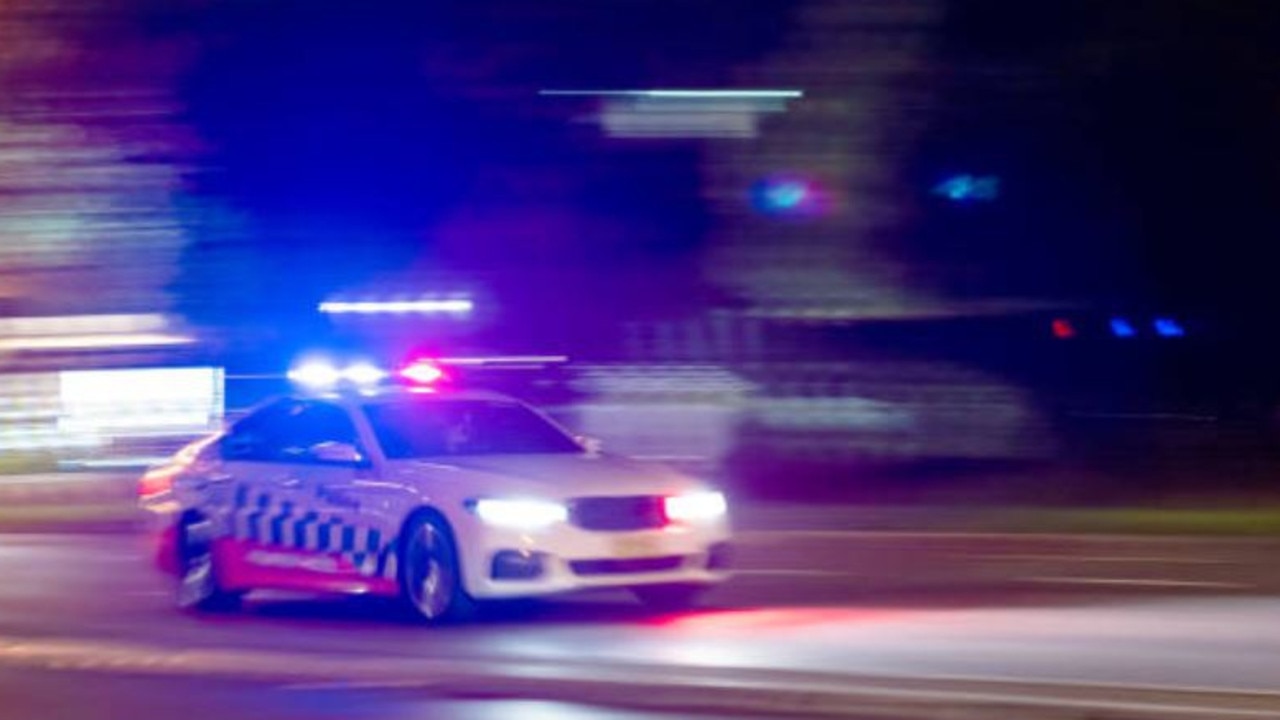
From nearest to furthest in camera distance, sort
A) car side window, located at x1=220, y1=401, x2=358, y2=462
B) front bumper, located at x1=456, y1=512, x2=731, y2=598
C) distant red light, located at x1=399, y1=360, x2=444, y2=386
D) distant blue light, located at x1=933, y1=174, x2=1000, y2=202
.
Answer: front bumper, located at x1=456, y1=512, x2=731, y2=598 → car side window, located at x1=220, y1=401, x2=358, y2=462 → distant red light, located at x1=399, y1=360, x2=444, y2=386 → distant blue light, located at x1=933, y1=174, x2=1000, y2=202

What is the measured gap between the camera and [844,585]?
17141mm

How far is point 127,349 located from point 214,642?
17197 mm

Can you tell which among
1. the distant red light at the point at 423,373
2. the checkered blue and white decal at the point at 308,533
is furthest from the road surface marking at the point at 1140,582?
the distant red light at the point at 423,373

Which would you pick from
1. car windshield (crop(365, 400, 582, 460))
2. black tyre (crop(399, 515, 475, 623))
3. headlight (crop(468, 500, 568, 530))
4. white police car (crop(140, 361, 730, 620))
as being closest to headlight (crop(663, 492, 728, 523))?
white police car (crop(140, 361, 730, 620))

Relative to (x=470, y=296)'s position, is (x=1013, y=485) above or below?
below

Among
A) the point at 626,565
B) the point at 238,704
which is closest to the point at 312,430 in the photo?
the point at 626,565

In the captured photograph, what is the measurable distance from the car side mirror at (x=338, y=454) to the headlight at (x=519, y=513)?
1.05m

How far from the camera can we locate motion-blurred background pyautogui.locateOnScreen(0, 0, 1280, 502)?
2673 centimetres

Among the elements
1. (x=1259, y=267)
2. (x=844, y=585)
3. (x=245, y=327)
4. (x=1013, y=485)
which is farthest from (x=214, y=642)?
(x=1259, y=267)

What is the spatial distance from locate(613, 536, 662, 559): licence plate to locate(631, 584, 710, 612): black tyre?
0.50 metres

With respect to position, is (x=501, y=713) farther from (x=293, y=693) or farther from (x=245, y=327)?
(x=245, y=327)

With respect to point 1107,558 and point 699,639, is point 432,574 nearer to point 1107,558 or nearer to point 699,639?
point 699,639

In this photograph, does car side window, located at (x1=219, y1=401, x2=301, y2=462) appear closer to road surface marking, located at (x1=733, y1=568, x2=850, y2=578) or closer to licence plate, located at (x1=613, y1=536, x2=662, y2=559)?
licence plate, located at (x1=613, y1=536, x2=662, y2=559)

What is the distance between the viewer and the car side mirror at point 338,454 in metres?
15.2
